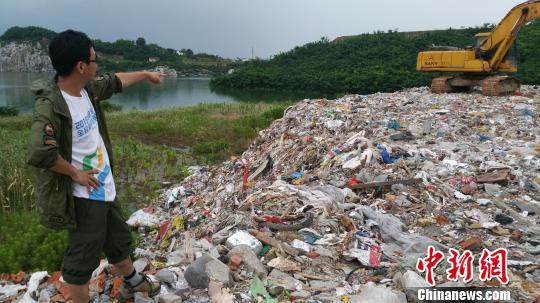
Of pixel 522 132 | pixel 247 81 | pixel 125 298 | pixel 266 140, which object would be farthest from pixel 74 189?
pixel 247 81

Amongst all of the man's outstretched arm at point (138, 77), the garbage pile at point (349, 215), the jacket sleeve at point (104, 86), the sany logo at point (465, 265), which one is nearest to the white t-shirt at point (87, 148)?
the jacket sleeve at point (104, 86)

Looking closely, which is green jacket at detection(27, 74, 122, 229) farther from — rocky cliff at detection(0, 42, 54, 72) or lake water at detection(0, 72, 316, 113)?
rocky cliff at detection(0, 42, 54, 72)

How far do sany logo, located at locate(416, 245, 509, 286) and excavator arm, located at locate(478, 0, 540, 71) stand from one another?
8.90 meters

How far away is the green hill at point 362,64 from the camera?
97.2 ft

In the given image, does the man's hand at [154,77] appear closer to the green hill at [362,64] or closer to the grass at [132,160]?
the grass at [132,160]

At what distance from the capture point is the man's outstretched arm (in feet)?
8.64

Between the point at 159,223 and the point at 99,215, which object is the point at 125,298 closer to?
the point at 99,215

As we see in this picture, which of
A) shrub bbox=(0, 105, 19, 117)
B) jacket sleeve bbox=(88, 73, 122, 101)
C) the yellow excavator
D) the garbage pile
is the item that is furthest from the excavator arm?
shrub bbox=(0, 105, 19, 117)

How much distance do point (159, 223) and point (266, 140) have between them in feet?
10.9

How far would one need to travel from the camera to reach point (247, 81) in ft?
170

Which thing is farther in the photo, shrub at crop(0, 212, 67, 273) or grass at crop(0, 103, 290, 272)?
grass at crop(0, 103, 290, 272)

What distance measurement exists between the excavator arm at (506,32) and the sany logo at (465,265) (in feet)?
29.2

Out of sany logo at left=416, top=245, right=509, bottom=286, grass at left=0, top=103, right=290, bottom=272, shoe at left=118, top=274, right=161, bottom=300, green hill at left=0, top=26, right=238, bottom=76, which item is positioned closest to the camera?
shoe at left=118, top=274, right=161, bottom=300

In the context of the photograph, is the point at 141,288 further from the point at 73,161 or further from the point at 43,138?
the point at 43,138
